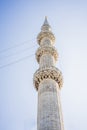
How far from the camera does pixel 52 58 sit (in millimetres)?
18375

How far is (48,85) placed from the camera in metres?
15.4

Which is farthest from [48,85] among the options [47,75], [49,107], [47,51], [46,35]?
[46,35]

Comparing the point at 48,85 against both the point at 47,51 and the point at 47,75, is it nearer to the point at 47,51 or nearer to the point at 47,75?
the point at 47,75

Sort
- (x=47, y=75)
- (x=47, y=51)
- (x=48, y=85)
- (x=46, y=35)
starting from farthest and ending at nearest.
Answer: (x=46, y=35) → (x=47, y=51) → (x=47, y=75) → (x=48, y=85)

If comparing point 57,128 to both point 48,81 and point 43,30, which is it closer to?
point 48,81

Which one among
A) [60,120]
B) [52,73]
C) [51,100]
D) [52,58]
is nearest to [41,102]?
[51,100]

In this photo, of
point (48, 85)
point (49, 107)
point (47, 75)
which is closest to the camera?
point (49, 107)

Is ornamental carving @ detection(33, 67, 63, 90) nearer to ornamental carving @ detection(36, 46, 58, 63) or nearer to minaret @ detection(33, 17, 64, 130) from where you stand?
minaret @ detection(33, 17, 64, 130)

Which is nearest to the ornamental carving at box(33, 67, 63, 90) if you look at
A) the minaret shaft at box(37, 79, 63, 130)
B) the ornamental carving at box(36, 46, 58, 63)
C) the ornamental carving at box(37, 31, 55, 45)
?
the minaret shaft at box(37, 79, 63, 130)

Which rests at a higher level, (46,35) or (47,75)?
(46,35)

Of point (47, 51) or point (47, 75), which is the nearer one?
point (47, 75)

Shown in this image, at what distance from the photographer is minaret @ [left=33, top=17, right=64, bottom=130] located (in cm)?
1297

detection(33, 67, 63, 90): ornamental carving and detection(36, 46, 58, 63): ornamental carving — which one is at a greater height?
detection(36, 46, 58, 63): ornamental carving

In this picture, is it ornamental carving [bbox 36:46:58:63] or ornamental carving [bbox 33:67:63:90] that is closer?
ornamental carving [bbox 33:67:63:90]
